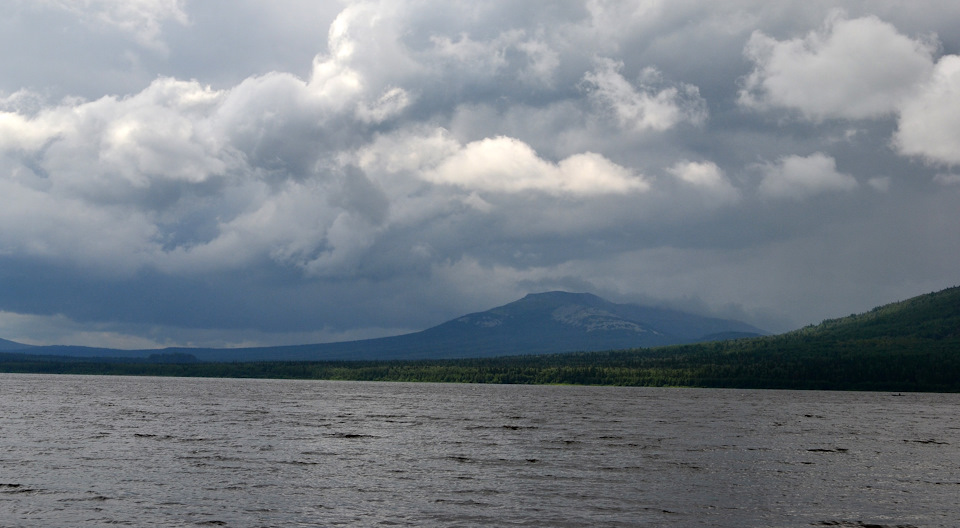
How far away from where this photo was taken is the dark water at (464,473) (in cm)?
5106

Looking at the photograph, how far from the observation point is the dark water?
168ft

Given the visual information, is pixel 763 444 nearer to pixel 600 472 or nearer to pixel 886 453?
pixel 886 453

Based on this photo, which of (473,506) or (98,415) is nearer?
(473,506)

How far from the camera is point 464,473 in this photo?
2785 inches

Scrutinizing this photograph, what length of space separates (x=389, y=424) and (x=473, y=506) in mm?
73110

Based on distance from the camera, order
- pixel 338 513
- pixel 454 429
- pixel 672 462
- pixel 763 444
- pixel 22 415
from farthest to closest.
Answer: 1. pixel 22 415
2. pixel 454 429
3. pixel 763 444
4. pixel 672 462
5. pixel 338 513

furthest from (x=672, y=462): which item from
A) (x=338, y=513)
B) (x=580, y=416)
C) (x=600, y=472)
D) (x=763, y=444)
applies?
(x=580, y=416)

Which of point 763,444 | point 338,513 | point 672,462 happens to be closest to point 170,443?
point 338,513

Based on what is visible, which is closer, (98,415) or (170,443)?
(170,443)

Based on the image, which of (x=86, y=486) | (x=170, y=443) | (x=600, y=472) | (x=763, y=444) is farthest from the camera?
(x=763, y=444)

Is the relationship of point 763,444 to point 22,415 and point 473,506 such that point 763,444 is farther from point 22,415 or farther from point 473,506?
point 22,415

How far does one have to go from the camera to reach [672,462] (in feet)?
264

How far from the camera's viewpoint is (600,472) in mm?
71688

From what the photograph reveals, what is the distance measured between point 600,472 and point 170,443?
4914 centimetres
